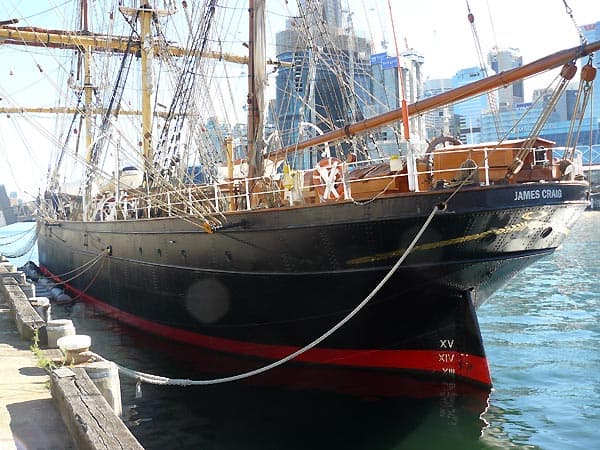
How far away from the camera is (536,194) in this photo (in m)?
8.77

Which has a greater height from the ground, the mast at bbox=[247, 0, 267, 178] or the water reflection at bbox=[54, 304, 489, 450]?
the mast at bbox=[247, 0, 267, 178]

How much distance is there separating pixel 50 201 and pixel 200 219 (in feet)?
78.9

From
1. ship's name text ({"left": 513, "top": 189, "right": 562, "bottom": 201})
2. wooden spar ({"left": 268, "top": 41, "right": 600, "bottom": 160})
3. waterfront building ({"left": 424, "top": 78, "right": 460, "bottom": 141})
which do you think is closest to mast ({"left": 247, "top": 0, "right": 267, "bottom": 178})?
wooden spar ({"left": 268, "top": 41, "right": 600, "bottom": 160})

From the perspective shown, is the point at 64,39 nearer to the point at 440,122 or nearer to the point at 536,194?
the point at 536,194

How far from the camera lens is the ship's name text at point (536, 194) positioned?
863cm

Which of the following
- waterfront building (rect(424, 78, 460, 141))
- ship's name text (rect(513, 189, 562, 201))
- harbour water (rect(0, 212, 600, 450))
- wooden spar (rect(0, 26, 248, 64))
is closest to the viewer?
harbour water (rect(0, 212, 600, 450))

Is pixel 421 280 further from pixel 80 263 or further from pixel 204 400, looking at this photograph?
pixel 80 263

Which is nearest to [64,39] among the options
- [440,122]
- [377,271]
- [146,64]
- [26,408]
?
[146,64]

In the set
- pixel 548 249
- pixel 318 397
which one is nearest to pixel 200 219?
pixel 318 397

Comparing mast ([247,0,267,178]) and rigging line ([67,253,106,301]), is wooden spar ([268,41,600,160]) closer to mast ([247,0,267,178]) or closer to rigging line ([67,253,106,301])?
mast ([247,0,267,178])

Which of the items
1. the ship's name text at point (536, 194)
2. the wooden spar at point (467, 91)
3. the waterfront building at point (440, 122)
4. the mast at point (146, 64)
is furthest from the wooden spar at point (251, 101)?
the mast at point (146, 64)

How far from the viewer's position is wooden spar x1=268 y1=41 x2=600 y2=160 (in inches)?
332

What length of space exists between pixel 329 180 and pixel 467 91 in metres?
2.78

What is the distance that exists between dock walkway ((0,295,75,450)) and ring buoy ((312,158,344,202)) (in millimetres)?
4659
